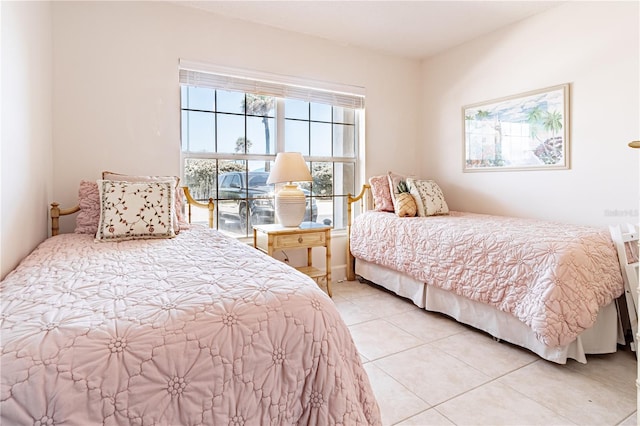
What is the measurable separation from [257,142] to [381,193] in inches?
51.1

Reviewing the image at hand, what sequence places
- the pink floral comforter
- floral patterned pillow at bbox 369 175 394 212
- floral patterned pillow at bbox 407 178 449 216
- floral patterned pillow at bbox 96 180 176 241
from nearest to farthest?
the pink floral comforter
floral patterned pillow at bbox 96 180 176 241
floral patterned pillow at bbox 407 178 449 216
floral patterned pillow at bbox 369 175 394 212

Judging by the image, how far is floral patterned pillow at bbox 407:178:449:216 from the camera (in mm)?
3193

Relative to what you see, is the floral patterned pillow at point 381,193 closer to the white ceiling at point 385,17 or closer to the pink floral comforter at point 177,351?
the white ceiling at point 385,17

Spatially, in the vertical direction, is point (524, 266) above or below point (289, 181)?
below

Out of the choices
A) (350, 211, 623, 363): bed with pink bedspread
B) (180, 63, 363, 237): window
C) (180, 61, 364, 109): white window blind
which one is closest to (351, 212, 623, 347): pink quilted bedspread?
(350, 211, 623, 363): bed with pink bedspread

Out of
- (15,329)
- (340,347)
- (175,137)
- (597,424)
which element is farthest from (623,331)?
(175,137)

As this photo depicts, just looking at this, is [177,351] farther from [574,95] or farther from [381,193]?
[574,95]

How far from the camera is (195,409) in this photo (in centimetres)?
82

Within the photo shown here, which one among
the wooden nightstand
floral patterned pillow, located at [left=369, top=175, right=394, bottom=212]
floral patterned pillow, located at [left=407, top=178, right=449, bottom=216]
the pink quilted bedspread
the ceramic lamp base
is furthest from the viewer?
floral patterned pillow, located at [left=369, top=175, right=394, bottom=212]

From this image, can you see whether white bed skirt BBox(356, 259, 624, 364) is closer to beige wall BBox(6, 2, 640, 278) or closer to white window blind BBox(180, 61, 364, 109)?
beige wall BBox(6, 2, 640, 278)

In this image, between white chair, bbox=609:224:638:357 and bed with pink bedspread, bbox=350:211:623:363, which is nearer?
bed with pink bedspread, bbox=350:211:623:363

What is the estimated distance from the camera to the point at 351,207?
366cm

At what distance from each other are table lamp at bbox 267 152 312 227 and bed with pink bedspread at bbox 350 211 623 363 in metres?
0.86

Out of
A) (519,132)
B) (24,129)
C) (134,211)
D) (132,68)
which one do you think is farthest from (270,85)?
(519,132)
